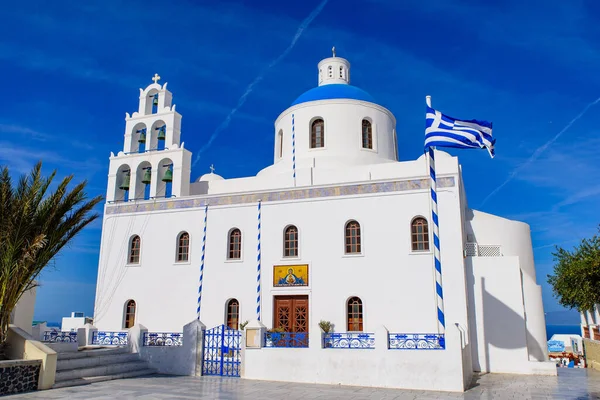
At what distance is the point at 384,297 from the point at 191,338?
5.72m

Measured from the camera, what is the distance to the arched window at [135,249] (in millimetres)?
17984

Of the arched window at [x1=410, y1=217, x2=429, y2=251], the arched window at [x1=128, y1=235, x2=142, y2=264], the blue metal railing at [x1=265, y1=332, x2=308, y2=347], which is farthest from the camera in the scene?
the arched window at [x1=128, y1=235, x2=142, y2=264]

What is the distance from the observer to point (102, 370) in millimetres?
11750

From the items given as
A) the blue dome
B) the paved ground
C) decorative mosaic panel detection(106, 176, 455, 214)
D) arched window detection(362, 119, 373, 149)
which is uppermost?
the blue dome

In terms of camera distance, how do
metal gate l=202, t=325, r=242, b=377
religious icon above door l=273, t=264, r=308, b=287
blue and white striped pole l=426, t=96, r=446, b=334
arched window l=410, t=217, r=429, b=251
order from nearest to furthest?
blue and white striped pole l=426, t=96, r=446, b=334, metal gate l=202, t=325, r=242, b=377, arched window l=410, t=217, r=429, b=251, religious icon above door l=273, t=264, r=308, b=287

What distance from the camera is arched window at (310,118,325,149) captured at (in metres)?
19.5

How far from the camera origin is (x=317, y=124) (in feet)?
64.8

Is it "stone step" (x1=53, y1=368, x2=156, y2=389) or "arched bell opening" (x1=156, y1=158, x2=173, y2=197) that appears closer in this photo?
"stone step" (x1=53, y1=368, x2=156, y2=389)

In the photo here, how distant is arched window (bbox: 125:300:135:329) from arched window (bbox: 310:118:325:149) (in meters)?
9.04

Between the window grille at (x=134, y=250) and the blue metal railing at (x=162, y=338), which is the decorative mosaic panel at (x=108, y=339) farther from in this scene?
the window grille at (x=134, y=250)

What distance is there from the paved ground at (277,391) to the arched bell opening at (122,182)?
355 inches

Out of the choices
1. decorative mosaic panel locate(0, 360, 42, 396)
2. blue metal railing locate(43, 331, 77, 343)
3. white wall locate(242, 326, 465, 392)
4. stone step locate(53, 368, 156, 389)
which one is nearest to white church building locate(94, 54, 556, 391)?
white wall locate(242, 326, 465, 392)

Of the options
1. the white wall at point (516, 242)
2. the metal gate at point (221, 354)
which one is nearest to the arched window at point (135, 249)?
the metal gate at point (221, 354)

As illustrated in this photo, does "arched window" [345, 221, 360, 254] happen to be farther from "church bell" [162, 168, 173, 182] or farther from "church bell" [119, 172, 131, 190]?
"church bell" [119, 172, 131, 190]
